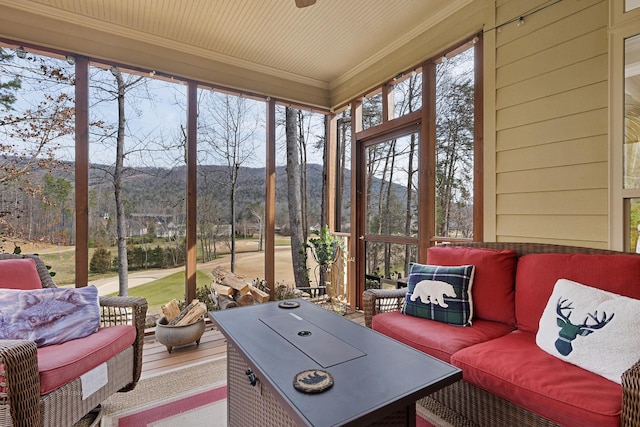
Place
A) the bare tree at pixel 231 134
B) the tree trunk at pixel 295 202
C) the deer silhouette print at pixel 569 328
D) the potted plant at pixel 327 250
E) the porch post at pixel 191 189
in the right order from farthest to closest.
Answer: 1. the tree trunk at pixel 295 202
2. the potted plant at pixel 327 250
3. the bare tree at pixel 231 134
4. the porch post at pixel 191 189
5. the deer silhouette print at pixel 569 328

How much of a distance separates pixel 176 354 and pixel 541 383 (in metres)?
2.76

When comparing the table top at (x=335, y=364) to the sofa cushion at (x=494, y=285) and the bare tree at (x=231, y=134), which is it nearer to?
the sofa cushion at (x=494, y=285)

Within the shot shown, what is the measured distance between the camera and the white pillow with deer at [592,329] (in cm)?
130

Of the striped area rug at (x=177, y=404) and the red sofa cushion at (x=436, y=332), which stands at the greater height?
the red sofa cushion at (x=436, y=332)

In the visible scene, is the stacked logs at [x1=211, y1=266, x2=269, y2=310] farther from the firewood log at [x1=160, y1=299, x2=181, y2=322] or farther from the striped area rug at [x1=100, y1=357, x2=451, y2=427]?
the striped area rug at [x1=100, y1=357, x2=451, y2=427]

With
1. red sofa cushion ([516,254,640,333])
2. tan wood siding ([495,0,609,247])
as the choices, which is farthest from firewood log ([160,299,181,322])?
tan wood siding ([495,0,609,247])

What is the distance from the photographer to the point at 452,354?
5.46 feet

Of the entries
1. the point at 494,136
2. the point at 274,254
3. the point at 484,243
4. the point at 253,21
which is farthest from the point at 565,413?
the point at 253,21

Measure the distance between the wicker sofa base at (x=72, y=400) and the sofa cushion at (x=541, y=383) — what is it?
78.3 inches

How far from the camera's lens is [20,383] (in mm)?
1363

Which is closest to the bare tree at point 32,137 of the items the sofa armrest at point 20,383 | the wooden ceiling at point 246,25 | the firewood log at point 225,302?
the wooden ceiling at point 246,25

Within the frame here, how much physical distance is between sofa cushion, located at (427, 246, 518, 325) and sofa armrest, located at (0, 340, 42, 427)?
2467 mm

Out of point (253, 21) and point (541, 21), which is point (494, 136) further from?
point (253, 21)

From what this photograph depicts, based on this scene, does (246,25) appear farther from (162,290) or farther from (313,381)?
(313,381)
